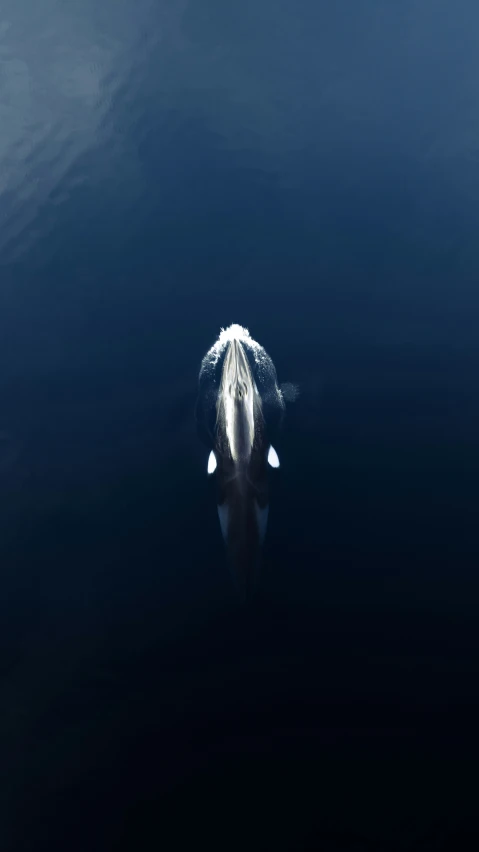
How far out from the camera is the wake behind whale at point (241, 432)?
152ft

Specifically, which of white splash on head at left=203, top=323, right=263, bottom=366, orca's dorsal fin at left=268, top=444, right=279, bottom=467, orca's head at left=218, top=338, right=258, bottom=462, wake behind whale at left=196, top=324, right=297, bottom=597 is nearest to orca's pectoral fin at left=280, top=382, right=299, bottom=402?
wake behind whale at left=196, top=324, right=297, bottom=597

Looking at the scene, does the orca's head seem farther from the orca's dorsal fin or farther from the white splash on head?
the orca's dorsal fin

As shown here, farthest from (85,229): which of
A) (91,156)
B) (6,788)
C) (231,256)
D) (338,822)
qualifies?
(338,822)

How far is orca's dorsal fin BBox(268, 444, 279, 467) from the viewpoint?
49.2 metres

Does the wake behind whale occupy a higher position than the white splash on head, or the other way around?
the white splash on head

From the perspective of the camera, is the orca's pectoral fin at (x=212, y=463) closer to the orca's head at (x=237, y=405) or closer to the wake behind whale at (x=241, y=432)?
the wake behind whale at (x=241, y=432)

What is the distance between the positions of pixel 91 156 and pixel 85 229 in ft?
28.2

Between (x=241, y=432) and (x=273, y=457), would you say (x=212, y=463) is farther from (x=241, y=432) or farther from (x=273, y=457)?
(x=273, y=457)

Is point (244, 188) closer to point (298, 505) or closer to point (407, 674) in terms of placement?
point (298, 505)

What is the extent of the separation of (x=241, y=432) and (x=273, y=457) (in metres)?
2.90

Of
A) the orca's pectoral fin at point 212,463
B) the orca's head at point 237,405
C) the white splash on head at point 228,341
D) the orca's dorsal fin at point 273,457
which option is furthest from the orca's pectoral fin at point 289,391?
the orca's pectoral fin at point 212,463

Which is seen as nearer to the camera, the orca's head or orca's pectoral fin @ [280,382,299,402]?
the orca's head

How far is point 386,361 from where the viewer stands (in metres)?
53.8

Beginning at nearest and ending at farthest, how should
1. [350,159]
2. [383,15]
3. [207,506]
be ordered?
[207,506]
[350,159]
[383,15]
